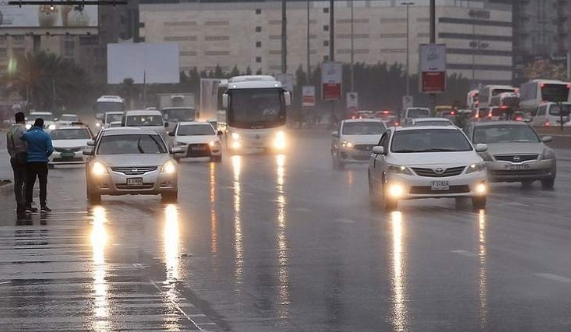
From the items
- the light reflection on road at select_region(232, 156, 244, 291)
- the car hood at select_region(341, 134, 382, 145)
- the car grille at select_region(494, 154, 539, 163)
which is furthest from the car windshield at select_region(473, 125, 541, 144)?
the car hood at select_region(341, 134, 382, 145)

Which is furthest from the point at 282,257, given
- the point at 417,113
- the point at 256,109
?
the point at 417,113

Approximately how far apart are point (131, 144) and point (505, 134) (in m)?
9.08

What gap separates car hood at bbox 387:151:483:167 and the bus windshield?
35196 millimetres

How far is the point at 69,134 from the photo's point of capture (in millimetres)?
49688

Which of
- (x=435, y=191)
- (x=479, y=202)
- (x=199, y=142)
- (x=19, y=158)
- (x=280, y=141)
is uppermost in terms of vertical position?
(x=19, y=158)

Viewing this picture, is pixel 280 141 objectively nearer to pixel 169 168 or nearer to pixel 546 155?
pixel 546 155

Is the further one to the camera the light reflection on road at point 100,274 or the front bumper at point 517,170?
the front bumper at point 517,170

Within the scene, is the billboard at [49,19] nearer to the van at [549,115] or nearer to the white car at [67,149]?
the van at [549,115]

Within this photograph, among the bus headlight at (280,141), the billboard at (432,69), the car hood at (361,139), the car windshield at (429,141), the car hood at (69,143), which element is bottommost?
the bus headlight at (280,141)

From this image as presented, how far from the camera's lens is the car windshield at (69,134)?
49.3 metres

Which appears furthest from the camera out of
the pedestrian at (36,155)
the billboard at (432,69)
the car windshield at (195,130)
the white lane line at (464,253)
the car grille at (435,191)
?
the billboard at (432,69)

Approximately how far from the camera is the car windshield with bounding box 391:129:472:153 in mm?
26939

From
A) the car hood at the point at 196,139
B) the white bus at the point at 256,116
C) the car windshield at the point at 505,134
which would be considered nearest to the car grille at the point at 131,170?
the car windshield at the point at 505,134

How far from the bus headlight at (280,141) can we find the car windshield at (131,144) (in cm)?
3052
